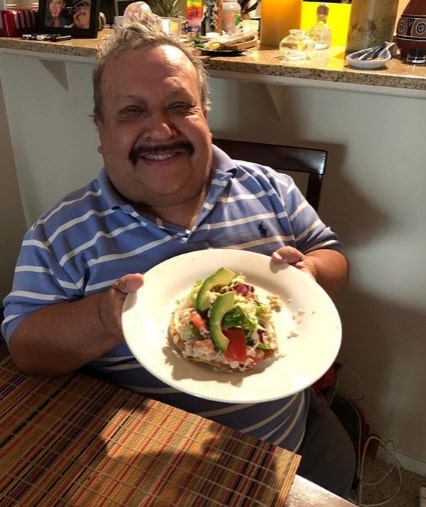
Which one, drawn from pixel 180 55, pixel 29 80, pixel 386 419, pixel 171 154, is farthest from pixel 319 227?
pixel 29 80

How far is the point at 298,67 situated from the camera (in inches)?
48.1

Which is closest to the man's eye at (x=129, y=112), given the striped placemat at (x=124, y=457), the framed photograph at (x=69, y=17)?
the striped placemat at (x=124, y=457)

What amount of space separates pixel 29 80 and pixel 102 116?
92 centimetres

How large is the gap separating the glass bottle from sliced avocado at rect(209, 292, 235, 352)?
850mm

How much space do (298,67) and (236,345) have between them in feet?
2.42

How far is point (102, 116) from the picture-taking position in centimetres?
110

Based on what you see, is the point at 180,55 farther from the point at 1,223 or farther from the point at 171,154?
the point at 1,223

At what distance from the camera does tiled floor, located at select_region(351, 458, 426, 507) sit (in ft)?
5.46

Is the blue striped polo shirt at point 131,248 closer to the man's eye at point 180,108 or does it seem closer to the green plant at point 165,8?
the man's eye at point 180,108

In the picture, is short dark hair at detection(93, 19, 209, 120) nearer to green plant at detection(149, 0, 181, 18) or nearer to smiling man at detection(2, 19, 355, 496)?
smiling man at detection(2, 19, 355, 496)

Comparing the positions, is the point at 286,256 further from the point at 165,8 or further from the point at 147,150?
the point at 165,8

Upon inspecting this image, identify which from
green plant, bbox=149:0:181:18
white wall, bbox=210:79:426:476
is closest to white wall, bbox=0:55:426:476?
white wall, bbox=210:79:426:476

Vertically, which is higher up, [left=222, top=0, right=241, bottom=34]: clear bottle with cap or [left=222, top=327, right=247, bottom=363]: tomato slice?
[left=222, top=0, right=241, bottom=34]: clear bottle with cap

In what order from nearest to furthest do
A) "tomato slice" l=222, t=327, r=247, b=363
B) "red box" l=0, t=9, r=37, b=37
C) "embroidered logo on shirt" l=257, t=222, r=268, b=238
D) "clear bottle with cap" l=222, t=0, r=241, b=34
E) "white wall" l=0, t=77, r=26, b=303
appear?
"tomato slice" l=222, t=327, r=247, b=363 → "embroidered logo on shirt" l=257, t=222, r=268, b=238 → "clear bottle with cap" l=222, t=0, r=241, b=34 → "red box" l=0, t=9, r=37, b=37 → "white wall" l=0, t=77, r=26, b=303
